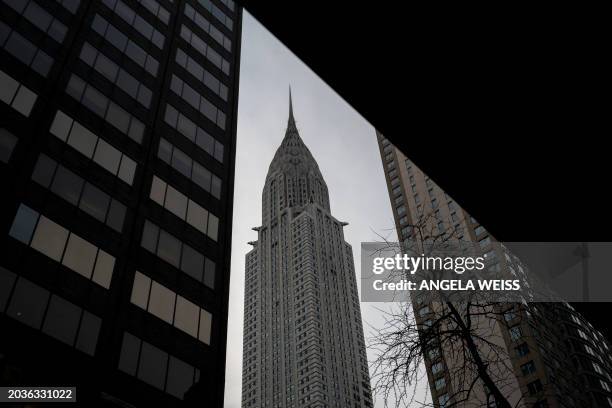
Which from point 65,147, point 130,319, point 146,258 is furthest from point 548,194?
point 65,147

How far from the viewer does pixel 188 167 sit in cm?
3878

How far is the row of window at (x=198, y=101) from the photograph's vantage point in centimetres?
4259

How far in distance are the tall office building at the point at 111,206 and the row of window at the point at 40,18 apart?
0.09m

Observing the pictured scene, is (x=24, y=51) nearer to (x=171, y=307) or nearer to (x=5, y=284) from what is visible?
(x=5, y=284)

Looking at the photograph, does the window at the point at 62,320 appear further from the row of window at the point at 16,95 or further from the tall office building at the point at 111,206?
the row of window at the point at 16,95

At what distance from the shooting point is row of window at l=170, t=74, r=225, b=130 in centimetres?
4259

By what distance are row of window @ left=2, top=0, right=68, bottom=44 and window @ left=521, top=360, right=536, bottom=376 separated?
65.7 metres

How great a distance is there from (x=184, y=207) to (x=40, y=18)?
53.5 feet

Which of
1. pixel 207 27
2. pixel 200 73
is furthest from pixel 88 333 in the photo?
pixel 207 27

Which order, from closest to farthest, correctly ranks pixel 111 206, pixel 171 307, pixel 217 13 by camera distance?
pixel 171 307 < pixel 111 206 < pixel 217 13

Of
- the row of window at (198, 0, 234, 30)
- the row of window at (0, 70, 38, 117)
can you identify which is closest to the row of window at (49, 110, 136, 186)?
the row of window at (0, 70, 38, 117)

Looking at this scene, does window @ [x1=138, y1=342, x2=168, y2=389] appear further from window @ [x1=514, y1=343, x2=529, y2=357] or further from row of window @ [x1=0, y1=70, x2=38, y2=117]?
window @ [x1=514, y1=343, x2=529, y2=357]

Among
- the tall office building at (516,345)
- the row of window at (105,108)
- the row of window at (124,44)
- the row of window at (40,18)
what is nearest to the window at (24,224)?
the row of window at (105,108)

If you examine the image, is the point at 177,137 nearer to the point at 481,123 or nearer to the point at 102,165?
the point at 102,165
